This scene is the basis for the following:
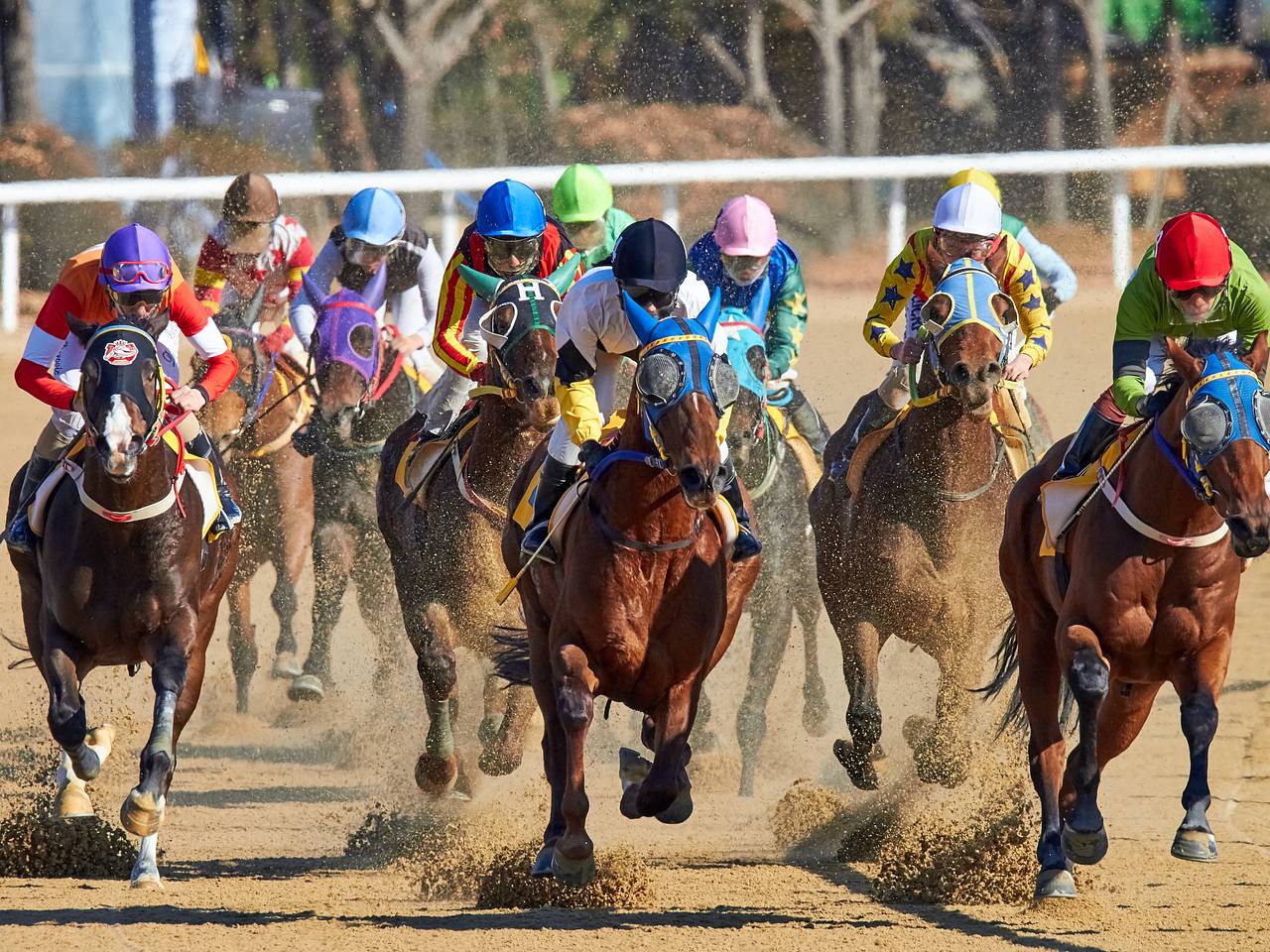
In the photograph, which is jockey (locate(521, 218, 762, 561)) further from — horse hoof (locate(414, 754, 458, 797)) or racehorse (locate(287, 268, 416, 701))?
racehorse (locate(287, 268, 416, 701))

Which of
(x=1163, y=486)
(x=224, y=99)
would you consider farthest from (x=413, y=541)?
(x=224, y=99)

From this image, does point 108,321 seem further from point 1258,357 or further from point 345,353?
point 1258,357

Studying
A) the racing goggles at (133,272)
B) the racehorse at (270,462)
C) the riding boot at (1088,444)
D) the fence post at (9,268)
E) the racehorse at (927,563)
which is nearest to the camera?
the riding boot at (1088,444)

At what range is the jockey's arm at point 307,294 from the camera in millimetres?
10070

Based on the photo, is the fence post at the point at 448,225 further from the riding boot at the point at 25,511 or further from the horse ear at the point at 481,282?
the riding boot at the point at 25,511

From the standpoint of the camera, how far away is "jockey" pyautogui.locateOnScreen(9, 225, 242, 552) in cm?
707

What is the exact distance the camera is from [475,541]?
8148 mm

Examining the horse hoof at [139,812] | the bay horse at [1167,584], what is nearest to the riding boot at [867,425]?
the bay horse at [1167,584]

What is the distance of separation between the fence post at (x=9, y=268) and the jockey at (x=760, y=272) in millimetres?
7937

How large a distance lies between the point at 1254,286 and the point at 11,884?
436 cm

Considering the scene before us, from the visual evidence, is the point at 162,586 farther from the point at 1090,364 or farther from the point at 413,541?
the point at 1090,364

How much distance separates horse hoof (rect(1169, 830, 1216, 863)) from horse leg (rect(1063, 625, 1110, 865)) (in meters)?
0.21

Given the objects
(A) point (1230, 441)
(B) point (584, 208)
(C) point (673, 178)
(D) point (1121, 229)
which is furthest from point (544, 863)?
(D) point (1121, 229)

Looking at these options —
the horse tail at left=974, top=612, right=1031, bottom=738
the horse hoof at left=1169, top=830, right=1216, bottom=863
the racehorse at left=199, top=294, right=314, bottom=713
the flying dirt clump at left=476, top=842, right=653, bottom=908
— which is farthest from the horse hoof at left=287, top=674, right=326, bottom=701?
the horse hoof at left=1169, top=830, right=1216, bottom=863
